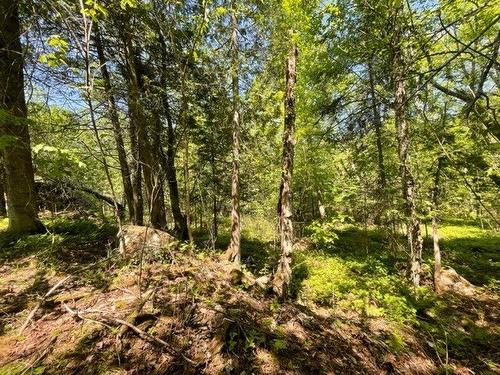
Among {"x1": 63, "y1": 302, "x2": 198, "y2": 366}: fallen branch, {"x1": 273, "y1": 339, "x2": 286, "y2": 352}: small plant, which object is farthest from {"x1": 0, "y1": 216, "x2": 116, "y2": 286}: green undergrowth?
{"x1": 273, "y1": 339, "x2": 286, "y2": 352}: small plant

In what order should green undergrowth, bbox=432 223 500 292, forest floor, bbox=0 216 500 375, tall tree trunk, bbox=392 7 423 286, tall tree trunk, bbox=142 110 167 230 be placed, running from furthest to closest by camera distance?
green undergrowth, bbox=432 223 500 292
tall tree trunk, bbox=142 110 167 230
tall tree trunk, bbox=392 7 423 286
forest floor, bbox=0 216 500 375

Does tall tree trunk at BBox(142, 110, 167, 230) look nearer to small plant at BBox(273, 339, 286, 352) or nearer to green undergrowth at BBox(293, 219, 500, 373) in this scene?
green undergrowth at BBox(293, 219, 500, 373)

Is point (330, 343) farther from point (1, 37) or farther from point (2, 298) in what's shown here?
point (1, 37)

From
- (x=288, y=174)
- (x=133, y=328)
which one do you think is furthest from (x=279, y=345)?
(x=288, y=174)

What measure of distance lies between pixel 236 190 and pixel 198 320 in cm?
568

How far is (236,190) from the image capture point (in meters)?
9.16

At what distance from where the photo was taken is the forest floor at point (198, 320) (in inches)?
124

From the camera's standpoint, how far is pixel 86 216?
7.92 meters

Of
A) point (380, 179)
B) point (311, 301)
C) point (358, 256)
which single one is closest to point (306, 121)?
point (380, 179)

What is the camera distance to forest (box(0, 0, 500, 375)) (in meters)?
3.31

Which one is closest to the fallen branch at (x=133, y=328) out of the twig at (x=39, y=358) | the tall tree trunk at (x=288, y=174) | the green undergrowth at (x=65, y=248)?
the twig at (x=39, y=358)

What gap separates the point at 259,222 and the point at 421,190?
373 inches

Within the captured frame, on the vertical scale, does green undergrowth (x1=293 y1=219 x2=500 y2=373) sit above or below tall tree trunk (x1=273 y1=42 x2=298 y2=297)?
below

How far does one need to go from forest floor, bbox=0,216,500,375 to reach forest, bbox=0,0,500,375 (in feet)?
0.10
